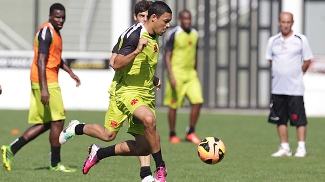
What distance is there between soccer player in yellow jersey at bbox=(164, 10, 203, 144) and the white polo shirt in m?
2.53

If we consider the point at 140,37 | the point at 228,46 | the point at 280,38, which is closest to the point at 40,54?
the point at 140,37

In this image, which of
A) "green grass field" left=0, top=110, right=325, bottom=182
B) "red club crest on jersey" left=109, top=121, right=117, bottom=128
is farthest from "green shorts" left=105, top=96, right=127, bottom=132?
"green grass field" left=0, top=110, right=325, bottom=182

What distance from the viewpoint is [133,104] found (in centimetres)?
825

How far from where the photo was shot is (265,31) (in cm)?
2484

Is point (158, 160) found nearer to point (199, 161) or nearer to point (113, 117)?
point (113, 117)

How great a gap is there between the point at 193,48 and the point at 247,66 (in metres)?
10.1

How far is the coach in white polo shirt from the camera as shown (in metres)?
12.6

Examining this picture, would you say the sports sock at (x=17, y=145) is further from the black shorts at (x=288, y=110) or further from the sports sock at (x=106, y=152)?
the black shorts at (x=288, y=110)

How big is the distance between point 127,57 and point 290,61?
16.7 ft

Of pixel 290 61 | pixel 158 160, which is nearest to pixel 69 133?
pixel 158 160

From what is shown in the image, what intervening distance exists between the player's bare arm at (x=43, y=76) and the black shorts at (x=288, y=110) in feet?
13.4

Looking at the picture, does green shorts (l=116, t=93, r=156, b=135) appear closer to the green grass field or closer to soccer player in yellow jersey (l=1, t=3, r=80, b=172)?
the green grass field

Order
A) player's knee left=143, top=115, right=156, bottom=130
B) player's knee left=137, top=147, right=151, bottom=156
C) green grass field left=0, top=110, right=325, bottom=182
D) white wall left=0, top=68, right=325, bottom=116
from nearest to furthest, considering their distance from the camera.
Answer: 1. player's knee left=143, top=115, right=156, bottom=130
2. player's knee left=137, top=147, right=151, bottom=156
3. green grass field left=0, top=110, right=325, bottom=182
4. white wall left=0, top=68, right=325, bottom=116

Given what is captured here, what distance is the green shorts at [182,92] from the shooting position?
15.0 m
